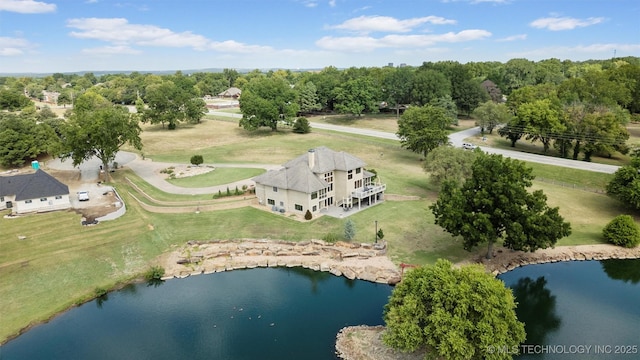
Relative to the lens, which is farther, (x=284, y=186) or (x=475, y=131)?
(x=475, y=131)

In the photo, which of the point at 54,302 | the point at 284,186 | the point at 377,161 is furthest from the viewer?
Answer: the point at 377,161

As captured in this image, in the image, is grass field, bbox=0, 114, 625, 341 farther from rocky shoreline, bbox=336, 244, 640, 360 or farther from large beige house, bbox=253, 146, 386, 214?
large beige house, bbox=253, 146, 386, 214

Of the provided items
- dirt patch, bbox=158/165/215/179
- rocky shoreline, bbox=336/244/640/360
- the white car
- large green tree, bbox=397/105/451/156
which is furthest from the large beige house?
the white car

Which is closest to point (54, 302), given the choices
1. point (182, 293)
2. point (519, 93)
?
point (182, 293)

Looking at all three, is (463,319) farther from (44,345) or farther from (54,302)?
(54,302)

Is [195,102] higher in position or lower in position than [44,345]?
higher

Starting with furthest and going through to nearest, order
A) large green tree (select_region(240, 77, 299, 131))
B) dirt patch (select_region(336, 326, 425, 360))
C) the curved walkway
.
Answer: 1. large green tree (select_region(240, 77, 299, 131))
2. the curved walkway
3. dirt patch (select_region(336, 326, 425, 360))

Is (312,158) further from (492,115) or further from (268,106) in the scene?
(492,115)
